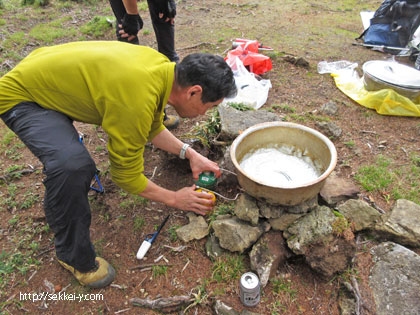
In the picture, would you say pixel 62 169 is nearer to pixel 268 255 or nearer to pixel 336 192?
pixel 268 255

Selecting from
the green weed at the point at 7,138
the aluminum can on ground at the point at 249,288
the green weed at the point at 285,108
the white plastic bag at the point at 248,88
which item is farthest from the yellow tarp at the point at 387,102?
the green weed at the point at 7,138

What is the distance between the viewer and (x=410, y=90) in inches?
153

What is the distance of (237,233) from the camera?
2166 mm

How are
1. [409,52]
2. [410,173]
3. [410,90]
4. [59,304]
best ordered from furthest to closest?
[409,52] < [410,90] < [410,173] < [59,304]

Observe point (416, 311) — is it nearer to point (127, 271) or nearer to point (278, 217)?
point (278, 217)

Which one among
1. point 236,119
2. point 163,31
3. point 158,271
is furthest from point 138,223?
point 163,31

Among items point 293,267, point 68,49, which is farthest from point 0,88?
point 293,267

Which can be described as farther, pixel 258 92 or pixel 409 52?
pixel 409 52

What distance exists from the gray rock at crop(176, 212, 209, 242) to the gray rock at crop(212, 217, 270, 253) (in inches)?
5.7

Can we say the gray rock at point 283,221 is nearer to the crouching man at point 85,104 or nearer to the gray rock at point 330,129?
the crouching man at point 85,104

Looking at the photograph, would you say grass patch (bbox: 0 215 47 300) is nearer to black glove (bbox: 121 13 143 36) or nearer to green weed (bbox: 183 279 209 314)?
green weed (bbox: 183 279 209 314)

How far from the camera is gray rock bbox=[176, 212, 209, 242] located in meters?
2.34

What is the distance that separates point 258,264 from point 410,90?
356 centimetres

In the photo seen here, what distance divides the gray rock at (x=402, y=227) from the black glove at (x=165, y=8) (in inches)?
126
